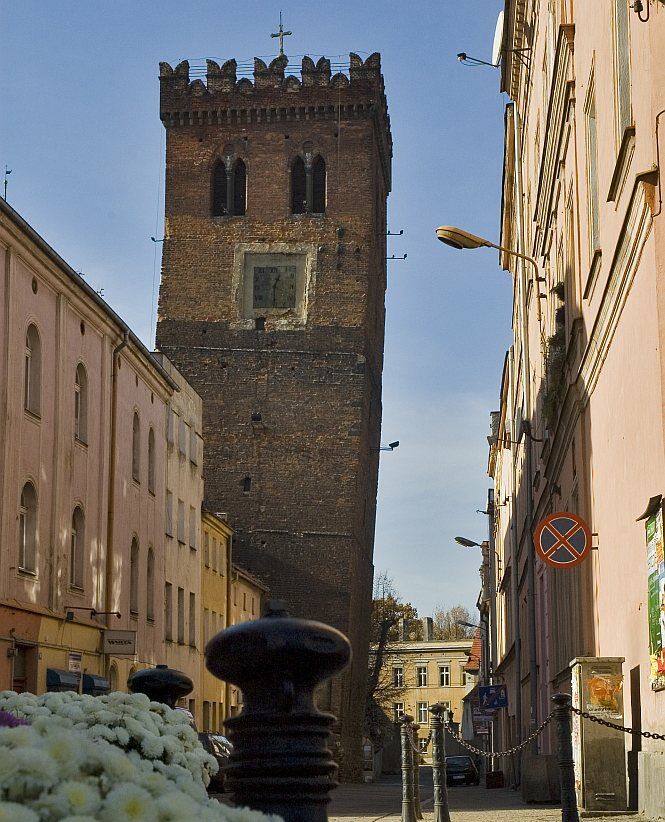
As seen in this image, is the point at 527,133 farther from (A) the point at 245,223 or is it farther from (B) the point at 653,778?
(A) the point at 245,223

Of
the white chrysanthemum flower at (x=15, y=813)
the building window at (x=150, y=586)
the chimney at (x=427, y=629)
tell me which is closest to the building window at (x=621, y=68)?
the white chrysanthemum flower at (x=15, y=813)

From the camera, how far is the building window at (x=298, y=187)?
59969 mm

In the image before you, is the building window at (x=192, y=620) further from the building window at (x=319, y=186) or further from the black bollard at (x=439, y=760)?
the black bollard at (x=439, y=760)

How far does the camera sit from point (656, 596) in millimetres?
11102

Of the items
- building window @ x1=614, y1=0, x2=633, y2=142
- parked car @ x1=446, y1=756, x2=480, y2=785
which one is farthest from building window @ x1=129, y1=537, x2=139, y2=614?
building window @ x1=614, y1=0, x2=633, y2=142

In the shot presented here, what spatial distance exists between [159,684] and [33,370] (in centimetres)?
2025

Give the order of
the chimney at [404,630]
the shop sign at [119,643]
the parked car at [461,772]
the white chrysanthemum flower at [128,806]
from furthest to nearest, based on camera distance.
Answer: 1. the chimney at [404,630]
2. the parked car at [461,772]
3. the shop sign at [119,643]
4. the white chrysanthemum flower at [128,806]

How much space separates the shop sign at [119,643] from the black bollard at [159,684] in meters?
22.2

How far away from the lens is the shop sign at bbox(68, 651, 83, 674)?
28.8 m

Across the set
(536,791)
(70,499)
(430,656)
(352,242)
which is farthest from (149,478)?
(430,656)

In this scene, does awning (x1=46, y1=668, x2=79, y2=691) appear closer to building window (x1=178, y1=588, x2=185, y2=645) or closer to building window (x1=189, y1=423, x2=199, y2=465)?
building window (x1=178, y1=588, x2=185, y2=645)

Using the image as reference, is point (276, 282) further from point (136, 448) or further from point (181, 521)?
point (136, 448)

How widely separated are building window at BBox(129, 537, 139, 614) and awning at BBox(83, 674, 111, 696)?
4096mm

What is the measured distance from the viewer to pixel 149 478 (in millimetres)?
37844
